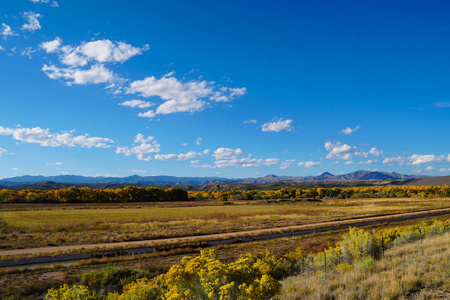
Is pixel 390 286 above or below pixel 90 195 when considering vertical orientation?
above

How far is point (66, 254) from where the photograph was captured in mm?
27672

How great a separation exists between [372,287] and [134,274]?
1519cm

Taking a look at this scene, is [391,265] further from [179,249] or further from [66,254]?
[66,254]

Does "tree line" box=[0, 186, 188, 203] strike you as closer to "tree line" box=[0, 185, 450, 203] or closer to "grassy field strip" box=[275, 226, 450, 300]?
"tree line" box=[0, 185, 450, 203]

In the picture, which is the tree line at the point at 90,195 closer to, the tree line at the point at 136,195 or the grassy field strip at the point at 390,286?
the tree line at the point at 136,195

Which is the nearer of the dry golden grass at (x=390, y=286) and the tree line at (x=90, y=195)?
the dry golden grass at (x=390, y=286)

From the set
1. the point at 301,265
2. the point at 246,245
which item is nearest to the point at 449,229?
the point at 301,265

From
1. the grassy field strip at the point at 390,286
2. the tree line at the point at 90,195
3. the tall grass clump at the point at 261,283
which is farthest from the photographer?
the tree line at the point at 90,195

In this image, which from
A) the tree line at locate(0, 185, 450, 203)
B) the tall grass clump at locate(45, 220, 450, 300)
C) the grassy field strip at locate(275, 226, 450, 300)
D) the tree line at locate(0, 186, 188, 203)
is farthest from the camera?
the tree line at locate(0, 185, 450, 203)

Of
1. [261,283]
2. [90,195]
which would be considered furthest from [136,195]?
[261,283]

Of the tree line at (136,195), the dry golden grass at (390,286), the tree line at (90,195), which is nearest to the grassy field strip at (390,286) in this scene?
the dry golden grass at (390,286)

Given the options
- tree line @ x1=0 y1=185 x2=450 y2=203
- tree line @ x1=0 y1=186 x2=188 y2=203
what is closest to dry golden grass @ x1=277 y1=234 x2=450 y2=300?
tree line @ x1=0 y1=185 x2=450 y2=203

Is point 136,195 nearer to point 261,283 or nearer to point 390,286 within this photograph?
point 390,286

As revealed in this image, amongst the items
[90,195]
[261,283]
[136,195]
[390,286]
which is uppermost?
[261,283]
